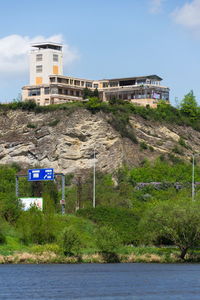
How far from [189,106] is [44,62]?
2857 cm

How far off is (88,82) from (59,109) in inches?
1032

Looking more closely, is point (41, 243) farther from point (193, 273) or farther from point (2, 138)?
point (2, 138)

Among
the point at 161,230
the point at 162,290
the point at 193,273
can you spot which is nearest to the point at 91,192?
the point at 161,230

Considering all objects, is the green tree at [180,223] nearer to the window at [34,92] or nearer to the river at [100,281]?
the river at [100,281]

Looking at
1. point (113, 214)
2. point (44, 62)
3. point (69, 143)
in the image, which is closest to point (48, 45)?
point (44, 62)

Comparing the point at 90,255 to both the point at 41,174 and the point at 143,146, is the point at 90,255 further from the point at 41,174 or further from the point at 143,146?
the point at 143,146

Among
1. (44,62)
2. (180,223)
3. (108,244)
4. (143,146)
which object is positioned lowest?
(108,244)

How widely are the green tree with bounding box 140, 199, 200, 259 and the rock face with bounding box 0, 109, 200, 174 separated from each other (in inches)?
1698

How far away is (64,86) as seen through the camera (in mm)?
145500

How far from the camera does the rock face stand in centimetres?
12294

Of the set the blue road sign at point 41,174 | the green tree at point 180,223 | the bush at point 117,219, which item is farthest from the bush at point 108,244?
the blue road sign at point 41,174

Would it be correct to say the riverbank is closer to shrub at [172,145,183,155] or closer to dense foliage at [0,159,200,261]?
dense foliage at [0,159,200,261]

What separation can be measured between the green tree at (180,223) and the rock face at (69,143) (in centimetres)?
4313

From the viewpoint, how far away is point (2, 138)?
128 m
